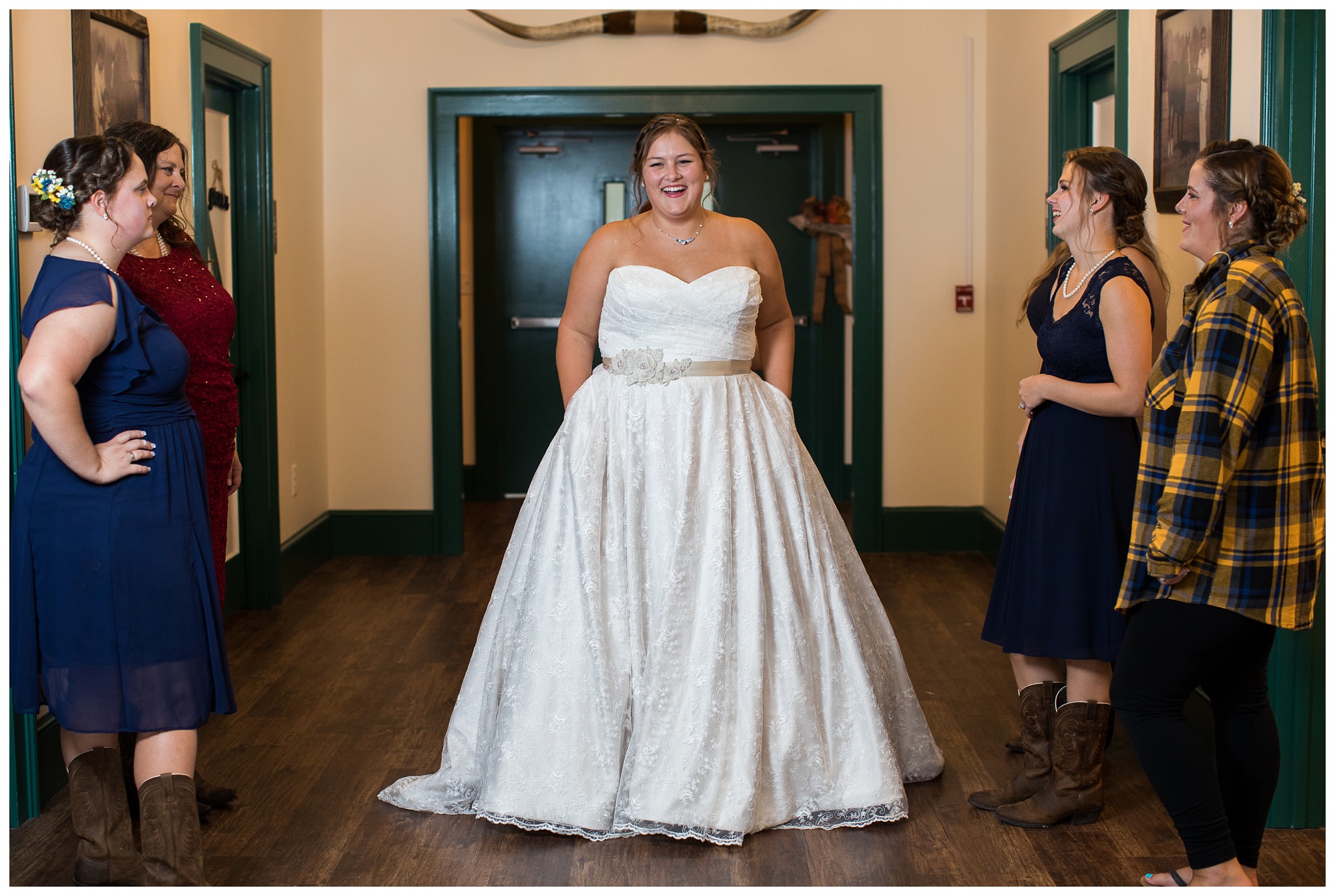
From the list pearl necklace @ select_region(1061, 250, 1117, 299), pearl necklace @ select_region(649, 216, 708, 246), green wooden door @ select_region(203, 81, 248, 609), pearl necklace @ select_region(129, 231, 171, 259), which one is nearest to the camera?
pearl necklace @ select_region(1061, 250, 1117, 299)

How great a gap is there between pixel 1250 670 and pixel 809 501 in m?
1.02

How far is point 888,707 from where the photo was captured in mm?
2967

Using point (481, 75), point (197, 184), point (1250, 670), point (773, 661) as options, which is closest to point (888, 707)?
point (773, 661)

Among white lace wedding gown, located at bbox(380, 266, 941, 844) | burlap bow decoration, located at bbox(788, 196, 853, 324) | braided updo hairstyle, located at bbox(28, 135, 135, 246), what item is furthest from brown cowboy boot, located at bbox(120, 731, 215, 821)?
burlap bow decoration, located at bbox(788, 196, 853, 324)

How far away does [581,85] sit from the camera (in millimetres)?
5480

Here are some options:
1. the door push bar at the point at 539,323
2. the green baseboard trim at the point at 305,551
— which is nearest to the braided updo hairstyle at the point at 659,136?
the green baseboard trim at the point at 305,551

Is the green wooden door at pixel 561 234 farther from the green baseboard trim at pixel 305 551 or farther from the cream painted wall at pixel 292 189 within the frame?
the green baseboard trim at pixel 305 551

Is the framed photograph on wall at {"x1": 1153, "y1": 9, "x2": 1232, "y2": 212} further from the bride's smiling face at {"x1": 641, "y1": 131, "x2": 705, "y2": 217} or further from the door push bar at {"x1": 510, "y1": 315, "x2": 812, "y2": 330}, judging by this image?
the door push bar at {"x1": 510, "y1": 315, "x2": 812, "y2": 330}

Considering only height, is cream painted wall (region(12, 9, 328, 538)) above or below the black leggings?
above

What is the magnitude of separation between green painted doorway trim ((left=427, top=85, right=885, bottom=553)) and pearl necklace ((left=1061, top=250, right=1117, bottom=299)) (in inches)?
117

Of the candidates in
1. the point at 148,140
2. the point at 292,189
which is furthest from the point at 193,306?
the point at 292,189

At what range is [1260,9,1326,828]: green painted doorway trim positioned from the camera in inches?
99.7

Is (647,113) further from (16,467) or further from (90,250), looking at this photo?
(90,250)

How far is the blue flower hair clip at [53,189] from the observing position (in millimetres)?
2143
